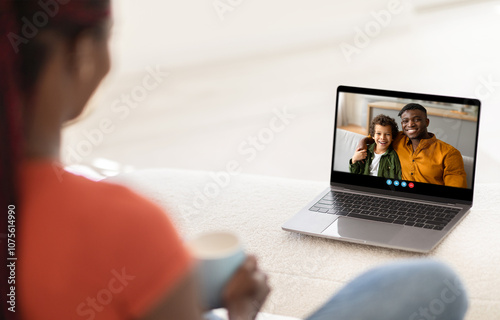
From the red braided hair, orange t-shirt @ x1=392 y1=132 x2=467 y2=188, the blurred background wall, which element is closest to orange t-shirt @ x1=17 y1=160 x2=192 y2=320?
the red braided hair

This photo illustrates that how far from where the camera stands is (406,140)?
1622mm

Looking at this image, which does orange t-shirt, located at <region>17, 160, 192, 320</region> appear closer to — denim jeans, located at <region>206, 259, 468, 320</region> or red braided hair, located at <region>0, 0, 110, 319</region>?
red braided hair, located at <region>0, 0, 110, 319</region>

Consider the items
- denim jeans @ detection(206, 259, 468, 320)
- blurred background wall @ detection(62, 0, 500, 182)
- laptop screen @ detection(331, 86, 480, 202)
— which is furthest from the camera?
blurred background wall @ detection(62, 0, 500, 182)

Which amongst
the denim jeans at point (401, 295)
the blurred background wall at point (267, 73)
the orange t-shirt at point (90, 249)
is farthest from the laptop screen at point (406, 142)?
the blurred background wall at point (267, 73)

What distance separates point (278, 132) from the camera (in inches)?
132

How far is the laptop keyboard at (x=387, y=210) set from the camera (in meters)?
1.51

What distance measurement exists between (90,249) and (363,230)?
2.98 feet

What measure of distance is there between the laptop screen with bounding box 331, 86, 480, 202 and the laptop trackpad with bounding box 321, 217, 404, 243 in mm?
176

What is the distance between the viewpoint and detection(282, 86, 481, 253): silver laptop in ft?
4.91

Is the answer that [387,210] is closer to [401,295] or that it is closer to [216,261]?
[401,295]

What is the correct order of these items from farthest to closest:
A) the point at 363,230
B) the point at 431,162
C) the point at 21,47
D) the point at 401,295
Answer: the point at 431,162
the point at 363,230
the point at 401,295
the point at 21,47

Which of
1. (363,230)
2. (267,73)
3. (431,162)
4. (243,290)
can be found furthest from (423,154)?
(267,73)

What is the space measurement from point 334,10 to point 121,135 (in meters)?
1.64

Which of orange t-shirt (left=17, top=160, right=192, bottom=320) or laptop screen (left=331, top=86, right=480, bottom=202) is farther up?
orange t-shirt (left=17, top=160, right=192, bottom=320)
